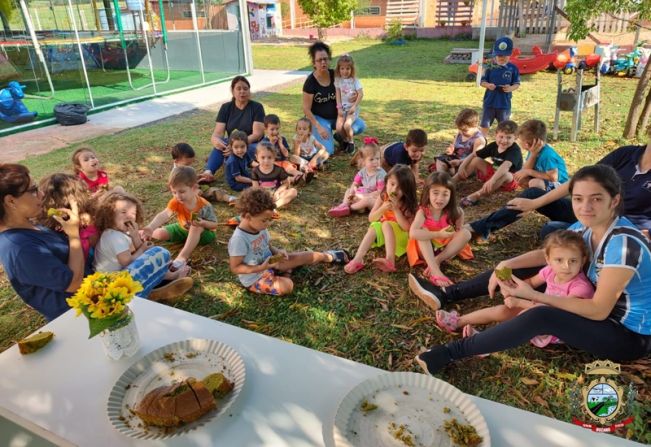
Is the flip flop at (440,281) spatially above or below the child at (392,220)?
below

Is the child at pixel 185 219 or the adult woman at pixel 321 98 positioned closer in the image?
the child at pixel 185 219

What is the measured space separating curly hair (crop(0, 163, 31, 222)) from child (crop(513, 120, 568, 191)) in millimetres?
4376

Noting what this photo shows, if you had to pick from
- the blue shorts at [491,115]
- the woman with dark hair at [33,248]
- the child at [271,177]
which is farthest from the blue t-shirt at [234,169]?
the blue shorts at [491,115]

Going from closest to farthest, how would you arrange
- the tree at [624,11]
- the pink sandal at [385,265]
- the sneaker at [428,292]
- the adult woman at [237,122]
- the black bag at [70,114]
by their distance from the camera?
the sneaker at [428,292], the pink sandal at [385,265], the tree at [624,11], the adult woman at [237,122], the black bag at [70,114]

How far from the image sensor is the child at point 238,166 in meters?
5.60

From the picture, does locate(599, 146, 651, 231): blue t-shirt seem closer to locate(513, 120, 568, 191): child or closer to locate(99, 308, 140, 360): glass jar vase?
locate(513, 120, 568, 191): child

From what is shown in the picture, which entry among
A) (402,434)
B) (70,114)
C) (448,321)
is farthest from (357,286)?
(70,114)

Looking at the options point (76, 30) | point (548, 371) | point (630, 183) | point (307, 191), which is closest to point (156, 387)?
point (548, 371)

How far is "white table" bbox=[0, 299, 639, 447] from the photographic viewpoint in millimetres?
1433

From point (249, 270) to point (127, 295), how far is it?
5.27ft

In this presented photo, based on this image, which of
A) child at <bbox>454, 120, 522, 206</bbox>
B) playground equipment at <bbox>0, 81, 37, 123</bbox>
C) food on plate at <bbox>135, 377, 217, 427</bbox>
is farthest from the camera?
playground equipment at <bbox>0, 81, 37, 123</bbox>

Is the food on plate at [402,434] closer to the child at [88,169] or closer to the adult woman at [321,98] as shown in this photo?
the child at [88,169]

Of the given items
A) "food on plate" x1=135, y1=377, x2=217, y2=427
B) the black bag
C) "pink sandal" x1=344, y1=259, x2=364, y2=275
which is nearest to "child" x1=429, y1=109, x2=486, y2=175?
"pink sandal" x1=344, y1=259, x2=364, y2=275

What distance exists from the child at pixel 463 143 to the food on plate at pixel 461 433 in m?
4.55
